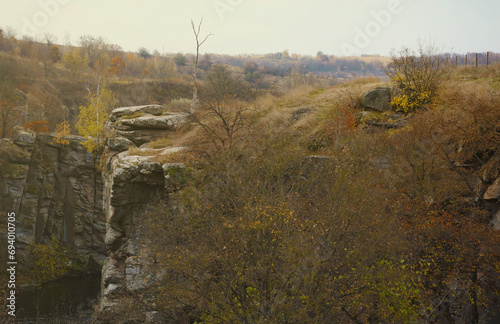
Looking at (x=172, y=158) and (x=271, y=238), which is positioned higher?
(x=172, y=158)

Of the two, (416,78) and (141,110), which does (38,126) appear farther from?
(416,78)

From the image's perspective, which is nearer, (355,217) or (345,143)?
(355,217)

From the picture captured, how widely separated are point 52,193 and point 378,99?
115 feet

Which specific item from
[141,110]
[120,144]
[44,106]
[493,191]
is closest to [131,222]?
[120,144]

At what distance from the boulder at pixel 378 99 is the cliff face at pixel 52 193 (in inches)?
1226

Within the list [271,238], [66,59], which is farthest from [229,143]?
[66,59]

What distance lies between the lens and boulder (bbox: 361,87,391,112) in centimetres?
2070

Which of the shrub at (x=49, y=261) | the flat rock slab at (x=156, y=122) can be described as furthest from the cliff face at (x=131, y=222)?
the shrub at (x=49, y=261)

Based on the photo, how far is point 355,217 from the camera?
12430mm

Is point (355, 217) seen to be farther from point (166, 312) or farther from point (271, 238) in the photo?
point (166, 312)

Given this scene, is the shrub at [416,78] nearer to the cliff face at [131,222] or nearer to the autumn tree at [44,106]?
the cliff face at [131,222]

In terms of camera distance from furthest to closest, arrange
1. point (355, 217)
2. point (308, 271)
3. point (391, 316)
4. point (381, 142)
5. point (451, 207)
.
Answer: point (381, 142)
point (451, 207)
point (355, 217)
point (391, 316)
point (308, 271)

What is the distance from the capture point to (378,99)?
2097 cm

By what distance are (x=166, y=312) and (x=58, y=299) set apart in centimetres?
2444
